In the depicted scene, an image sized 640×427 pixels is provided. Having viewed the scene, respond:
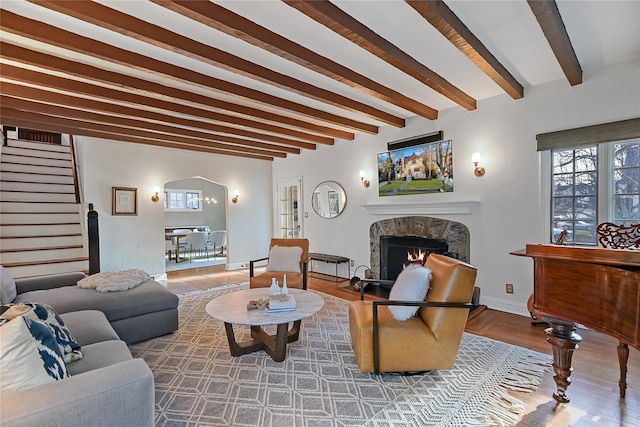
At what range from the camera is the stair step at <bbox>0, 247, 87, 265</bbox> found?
430 cm

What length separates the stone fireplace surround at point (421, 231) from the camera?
3975mm

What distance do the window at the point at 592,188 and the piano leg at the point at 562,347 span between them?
1.99 metres

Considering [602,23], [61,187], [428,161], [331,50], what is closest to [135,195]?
[61,187]

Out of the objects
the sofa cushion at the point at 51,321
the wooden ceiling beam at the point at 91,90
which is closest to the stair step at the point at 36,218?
the wooden ceiling beam at the point at 91,90

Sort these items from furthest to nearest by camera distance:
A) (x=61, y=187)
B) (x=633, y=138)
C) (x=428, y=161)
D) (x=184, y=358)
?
(x=61, y=187)
(x=428, y=161)
(x=633, y=138)
(x=184, y=358)

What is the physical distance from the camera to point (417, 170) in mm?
4430

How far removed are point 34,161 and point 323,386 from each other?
7607mm

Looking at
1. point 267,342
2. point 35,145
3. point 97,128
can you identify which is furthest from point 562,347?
point 35,145

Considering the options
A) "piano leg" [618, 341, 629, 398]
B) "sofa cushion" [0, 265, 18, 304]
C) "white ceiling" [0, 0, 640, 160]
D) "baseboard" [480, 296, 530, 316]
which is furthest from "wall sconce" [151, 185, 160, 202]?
"piano leg" [618, 341, 629, 398]

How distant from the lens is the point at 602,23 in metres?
2.27

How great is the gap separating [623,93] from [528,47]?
1.18 metres

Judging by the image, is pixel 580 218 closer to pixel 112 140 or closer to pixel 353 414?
pixel 353 414

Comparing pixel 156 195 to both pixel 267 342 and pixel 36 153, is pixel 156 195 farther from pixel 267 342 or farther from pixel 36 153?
pixel 267 342

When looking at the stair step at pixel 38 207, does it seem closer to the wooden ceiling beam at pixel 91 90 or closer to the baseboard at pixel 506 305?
the wooden ceiling beam at pixel 91 90
